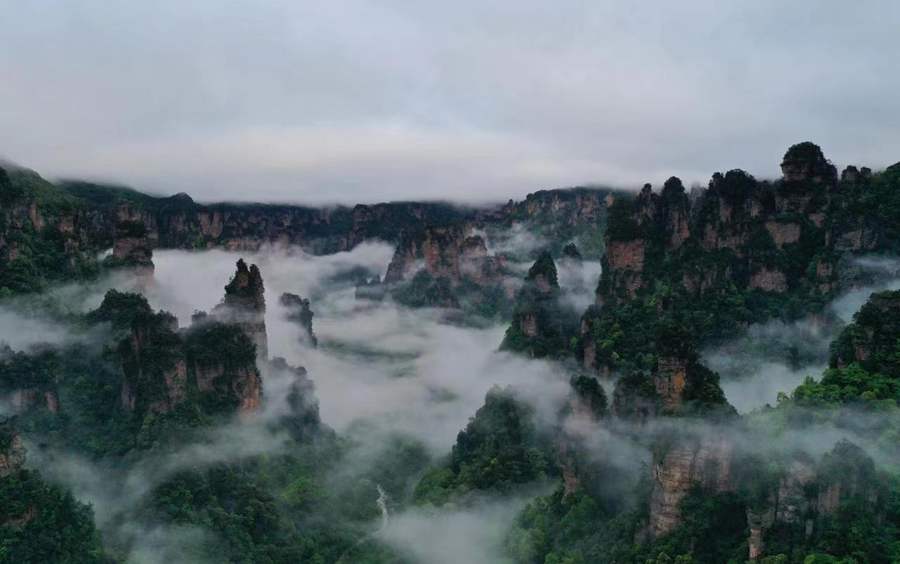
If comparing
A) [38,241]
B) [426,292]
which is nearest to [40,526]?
[38,241]

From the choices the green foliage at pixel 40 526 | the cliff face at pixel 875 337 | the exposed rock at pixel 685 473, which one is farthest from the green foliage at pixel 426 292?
the exposed rock at pixel 685 473

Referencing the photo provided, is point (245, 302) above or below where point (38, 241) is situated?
below

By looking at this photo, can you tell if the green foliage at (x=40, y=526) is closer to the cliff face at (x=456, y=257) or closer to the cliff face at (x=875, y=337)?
the cliff face at (x=875, y=337)

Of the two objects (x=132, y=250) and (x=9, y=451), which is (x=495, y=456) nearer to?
(x=9, y=451)

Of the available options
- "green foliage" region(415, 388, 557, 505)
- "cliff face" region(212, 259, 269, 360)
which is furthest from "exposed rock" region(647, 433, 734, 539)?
"cliff face" region(212, 259, 269, 360)

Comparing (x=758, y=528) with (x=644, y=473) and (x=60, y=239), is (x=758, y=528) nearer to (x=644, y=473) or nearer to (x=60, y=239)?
(x=644, y=473)

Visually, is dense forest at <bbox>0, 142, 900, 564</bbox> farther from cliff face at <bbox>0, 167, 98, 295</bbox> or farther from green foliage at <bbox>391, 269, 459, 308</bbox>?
green foliage at <bbox>391, 269, 459, 308</bbox>
